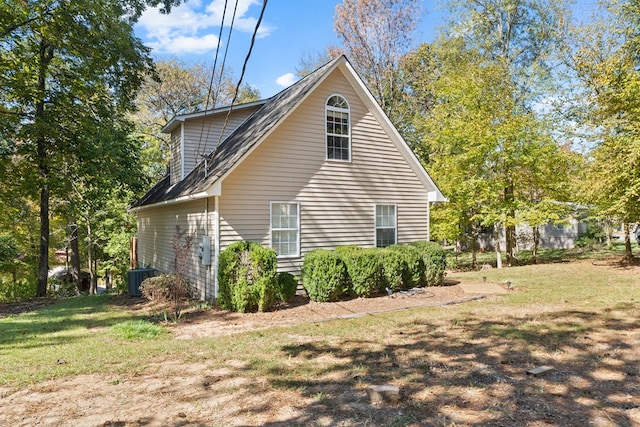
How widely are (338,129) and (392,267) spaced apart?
4.18 metres

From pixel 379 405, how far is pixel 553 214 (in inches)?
570

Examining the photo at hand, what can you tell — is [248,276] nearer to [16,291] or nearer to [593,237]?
[16,291]

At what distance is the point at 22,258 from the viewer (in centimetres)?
2178

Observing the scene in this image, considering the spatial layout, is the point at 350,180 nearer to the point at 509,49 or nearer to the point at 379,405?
the point at 379,405

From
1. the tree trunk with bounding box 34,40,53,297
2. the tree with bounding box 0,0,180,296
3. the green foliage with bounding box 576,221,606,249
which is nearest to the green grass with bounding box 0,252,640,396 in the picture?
the tree trunk with bounding box 34,40,53,297

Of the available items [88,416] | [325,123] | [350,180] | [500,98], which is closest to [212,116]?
[325,123]

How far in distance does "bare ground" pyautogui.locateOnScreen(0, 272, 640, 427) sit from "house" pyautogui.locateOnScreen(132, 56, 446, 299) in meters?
4.28

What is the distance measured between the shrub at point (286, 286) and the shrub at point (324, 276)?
39 centimetres

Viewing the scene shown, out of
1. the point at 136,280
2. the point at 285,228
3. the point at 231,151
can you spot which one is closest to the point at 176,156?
the point at 231,151

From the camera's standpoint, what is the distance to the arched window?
11.2m

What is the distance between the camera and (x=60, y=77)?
12766 mm

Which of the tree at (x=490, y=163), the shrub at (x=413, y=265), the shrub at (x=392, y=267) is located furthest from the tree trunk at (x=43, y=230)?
the tree at (x=490, y=163)

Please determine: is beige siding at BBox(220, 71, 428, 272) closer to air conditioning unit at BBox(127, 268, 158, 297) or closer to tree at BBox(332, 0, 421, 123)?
air conditioning unit at BBox(127, 268, 158, 297)

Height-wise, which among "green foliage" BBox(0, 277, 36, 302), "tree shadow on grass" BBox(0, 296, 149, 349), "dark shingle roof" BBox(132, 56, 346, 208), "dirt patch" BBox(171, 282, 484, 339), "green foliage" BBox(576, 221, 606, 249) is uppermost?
"dark shingle roof" BBox(132, 56, 346, 208)
